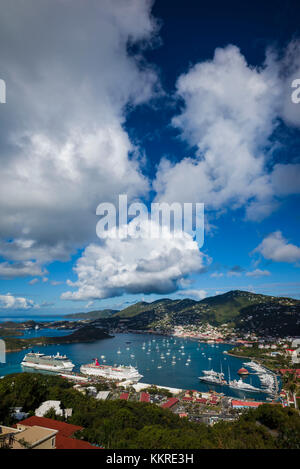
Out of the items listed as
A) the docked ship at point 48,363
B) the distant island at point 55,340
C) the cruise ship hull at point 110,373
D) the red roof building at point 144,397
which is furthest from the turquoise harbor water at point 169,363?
the red roof building at point 144,397

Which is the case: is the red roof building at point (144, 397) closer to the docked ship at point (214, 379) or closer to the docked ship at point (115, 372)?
the docked ship at point (115, 372)

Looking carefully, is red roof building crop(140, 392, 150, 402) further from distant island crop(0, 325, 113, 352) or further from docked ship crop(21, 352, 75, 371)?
distant island crop(0, 325, 113, 352)

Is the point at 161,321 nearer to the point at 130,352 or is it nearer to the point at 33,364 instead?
the point at 130,352

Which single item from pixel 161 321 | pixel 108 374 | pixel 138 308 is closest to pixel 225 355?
pixel 108 374

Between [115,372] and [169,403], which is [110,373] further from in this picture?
[169,403]

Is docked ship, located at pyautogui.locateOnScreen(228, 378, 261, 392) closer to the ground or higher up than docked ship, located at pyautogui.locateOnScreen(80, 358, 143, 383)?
higher up

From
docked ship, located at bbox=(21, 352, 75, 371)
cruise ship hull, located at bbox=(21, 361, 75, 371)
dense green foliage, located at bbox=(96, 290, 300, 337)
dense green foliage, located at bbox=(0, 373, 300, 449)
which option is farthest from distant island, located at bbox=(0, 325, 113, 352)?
dense green foliage, located at bbox=(0, 373, 300, 449)
